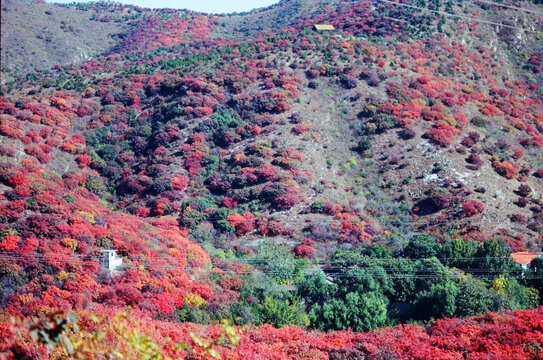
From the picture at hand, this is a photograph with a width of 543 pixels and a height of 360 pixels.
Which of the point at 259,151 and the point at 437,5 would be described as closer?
the point at 259,151

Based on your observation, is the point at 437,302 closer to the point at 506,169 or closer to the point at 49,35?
the point at 506,169

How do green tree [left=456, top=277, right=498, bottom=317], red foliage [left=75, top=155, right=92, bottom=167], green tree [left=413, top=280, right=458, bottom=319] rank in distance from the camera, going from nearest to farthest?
1. green tree [left=456, top=277, right=498, bottom=317]
2. green tree [left=413, top=280, right=458, bottom=319]
3. red foliage [left=75, top=155, right=92, bottom=167]

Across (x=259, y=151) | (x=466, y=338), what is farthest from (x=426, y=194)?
(x=466, y=338)

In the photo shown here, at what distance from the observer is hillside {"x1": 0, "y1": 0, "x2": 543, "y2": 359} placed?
873 inches

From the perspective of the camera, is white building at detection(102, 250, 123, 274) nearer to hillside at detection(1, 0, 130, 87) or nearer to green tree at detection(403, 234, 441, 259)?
green tree at detection(403, 234, 441, 259)

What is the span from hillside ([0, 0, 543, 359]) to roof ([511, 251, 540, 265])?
2.70 ft

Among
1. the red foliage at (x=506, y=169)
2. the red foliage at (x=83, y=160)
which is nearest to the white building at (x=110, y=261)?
the red foliage at (x=83, y=160)

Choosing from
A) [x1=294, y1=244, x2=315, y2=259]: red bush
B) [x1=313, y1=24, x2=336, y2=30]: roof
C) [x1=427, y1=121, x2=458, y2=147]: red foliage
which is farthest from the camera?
[x1=313, y1=24, x2=336, y2=30]: roof

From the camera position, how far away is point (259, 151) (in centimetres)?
4706

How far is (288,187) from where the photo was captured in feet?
138

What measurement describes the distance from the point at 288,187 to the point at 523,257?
20537 millimetres

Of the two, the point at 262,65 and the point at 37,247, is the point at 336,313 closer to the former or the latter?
the point at 37,247

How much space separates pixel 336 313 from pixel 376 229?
1489 cm

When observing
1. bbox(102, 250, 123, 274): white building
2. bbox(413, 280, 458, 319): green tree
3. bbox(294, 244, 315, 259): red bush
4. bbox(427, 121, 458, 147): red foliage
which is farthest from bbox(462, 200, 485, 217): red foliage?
bbox(102, 250, 123, 274): white building
